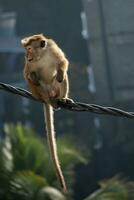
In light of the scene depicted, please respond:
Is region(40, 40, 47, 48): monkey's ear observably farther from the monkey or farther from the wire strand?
the wire strand

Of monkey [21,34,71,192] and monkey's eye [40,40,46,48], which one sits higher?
monkey's eye [40,40,46,48]

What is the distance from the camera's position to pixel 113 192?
30.9 ft

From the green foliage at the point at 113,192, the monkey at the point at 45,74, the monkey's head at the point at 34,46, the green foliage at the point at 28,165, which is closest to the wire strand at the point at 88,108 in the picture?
the monkey at the point at 45,74

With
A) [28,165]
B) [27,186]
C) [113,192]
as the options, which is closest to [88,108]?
[27,186]

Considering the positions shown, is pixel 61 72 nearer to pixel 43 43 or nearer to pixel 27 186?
pixel 43 43

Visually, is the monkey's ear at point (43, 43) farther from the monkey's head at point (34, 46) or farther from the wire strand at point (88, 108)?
the wire strand at point (88, 108)

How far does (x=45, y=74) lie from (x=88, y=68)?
1717 cm

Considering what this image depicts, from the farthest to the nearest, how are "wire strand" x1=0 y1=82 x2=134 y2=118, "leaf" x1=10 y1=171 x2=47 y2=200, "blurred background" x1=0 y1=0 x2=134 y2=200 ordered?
"blurred background" x1=0 y1=0 x2=134 y2=200 < "leaf" x1=10 y1=171 x2=47 y2=200 < "wire strand" x1=0 y1=82 x2=134 y2=118

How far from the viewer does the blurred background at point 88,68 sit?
1947 centimetres

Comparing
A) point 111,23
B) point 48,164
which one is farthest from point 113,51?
point 48,164

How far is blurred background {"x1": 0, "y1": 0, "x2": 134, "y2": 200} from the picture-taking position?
63.9ft

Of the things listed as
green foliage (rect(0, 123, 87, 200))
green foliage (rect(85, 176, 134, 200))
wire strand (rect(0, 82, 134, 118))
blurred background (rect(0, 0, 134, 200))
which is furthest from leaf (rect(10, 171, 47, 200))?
blurred background (rect(0, 0, 134, 200))

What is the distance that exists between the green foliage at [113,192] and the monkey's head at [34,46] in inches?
190

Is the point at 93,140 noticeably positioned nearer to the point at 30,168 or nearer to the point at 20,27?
the point at 20,27
